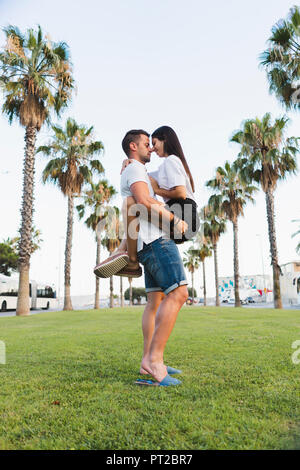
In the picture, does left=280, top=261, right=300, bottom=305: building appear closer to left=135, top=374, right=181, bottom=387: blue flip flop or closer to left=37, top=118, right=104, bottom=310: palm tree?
left=37, top=118, right=104, bottom=310: palm tree

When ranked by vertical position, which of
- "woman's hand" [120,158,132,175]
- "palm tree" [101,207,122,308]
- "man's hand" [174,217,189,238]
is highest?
"palm tree" [101,207,122,308]

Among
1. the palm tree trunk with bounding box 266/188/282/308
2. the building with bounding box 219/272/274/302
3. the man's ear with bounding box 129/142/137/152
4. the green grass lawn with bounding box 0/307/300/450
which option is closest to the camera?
the green grass lawn with bounding box 0/307/300/450

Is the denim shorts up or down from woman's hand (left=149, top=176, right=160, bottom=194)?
down

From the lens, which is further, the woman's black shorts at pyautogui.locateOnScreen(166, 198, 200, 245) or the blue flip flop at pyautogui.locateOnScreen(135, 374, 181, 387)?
the woman's black shorts at pyautogui.locateOnScreen(166, 198, 200, 245)

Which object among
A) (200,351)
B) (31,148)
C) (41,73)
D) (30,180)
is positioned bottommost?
(200,351)

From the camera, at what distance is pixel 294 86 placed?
1662 centimetres

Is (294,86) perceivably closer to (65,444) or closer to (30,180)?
(30,180)

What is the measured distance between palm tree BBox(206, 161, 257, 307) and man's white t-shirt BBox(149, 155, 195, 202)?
975 inches

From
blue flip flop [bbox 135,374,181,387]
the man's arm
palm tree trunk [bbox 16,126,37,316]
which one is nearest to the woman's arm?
the man's arm

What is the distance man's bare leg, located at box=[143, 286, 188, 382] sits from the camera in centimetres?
249

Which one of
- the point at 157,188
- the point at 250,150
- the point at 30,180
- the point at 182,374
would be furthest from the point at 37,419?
the point at 250,150

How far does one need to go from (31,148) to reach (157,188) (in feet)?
51.3

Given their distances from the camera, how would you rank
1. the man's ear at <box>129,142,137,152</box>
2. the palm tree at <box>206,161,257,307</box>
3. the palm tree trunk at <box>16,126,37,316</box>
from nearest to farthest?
the man's ear at <box>129,142,137,152</box> → the palm tree trunk at <box>16,126,37,316</box> → the palm tree at <box>206,161,257,307</box>

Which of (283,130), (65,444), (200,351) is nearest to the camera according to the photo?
(65,444)
